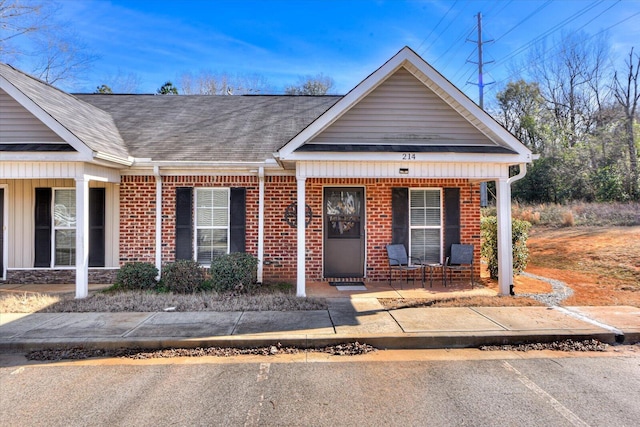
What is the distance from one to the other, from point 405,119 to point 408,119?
63mm

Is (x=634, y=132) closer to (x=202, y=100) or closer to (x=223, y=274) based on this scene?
(x=202, y=100)

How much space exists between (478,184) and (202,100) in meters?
8.80

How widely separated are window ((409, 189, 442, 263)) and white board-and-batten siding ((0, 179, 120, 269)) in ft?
22.8

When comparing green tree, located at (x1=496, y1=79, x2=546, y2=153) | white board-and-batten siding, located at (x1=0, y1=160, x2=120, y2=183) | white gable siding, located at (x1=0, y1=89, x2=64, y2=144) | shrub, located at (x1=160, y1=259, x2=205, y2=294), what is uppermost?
green tree, located at (x1=496, y1=79, x2=546, y2=153)

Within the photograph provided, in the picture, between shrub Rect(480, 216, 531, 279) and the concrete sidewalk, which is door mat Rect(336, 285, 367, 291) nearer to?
the concrete sidewalk

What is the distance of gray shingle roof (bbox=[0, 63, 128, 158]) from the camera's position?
753 centimetres

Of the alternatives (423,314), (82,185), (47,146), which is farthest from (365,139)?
(47,146)

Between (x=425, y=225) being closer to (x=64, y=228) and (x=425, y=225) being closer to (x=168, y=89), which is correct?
(x=64, y=228)

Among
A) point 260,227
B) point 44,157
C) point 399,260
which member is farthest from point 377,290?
point 44,157

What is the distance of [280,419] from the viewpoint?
3500 millimetres

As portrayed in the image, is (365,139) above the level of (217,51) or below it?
below

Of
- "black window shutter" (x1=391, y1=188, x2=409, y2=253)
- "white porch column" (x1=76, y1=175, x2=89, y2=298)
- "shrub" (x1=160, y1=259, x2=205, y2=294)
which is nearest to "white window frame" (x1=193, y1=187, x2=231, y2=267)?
"shrub" (x1=160, y1=259, x2=205, y2=294)

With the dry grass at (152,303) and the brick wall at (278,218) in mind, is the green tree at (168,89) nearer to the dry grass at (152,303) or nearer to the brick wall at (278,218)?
the brick wall at (278,218)

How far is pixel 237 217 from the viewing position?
30.1ft
